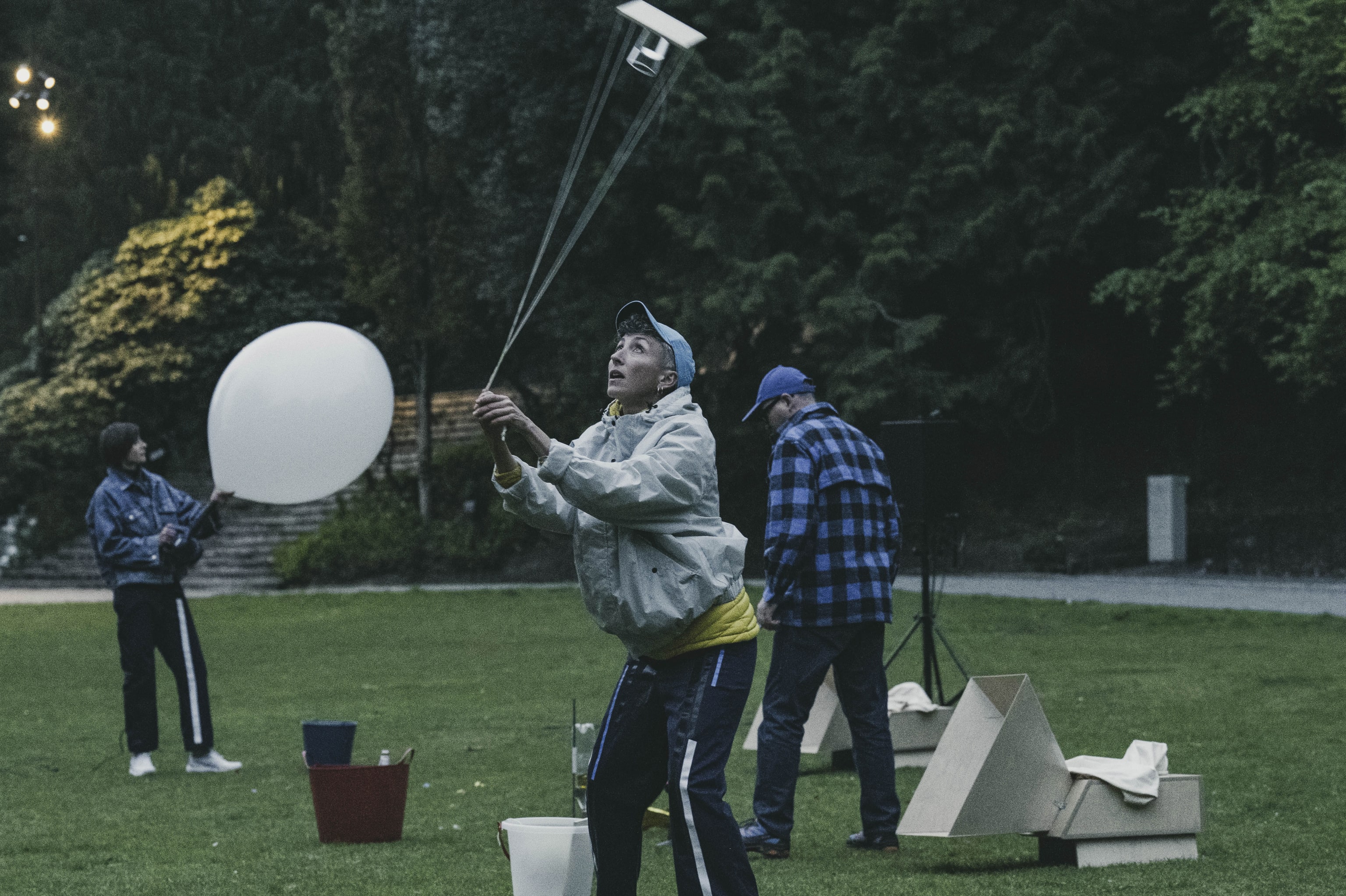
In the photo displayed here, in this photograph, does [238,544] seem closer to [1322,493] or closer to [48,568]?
[48,568]

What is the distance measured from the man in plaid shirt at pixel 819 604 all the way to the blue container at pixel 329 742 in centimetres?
197

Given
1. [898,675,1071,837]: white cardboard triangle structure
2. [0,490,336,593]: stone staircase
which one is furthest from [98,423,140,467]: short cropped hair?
[0,490,336,593]: stone staircase

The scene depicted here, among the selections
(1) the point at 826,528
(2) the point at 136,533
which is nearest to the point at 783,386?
(1) the point at 826,528

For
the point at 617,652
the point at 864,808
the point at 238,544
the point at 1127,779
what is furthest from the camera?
the point at 238,544

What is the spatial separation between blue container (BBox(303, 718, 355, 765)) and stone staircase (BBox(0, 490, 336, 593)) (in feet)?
59.2

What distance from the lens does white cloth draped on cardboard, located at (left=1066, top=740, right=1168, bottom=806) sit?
18.3ft

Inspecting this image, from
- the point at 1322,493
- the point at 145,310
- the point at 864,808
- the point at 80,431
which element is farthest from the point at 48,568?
the point at 864,808

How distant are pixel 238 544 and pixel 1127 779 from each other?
897 inches

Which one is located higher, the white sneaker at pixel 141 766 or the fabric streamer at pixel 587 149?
the fabric streamer at pixel 587 149

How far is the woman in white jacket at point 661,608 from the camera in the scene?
4000 mm

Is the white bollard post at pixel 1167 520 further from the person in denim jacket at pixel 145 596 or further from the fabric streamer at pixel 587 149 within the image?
the person in denim jacket at pixel 145 596

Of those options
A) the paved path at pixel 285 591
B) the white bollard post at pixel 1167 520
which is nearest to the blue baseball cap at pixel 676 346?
the paved path at pixel 285 591

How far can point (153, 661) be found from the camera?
8.31 m

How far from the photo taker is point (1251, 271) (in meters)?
20.1
